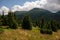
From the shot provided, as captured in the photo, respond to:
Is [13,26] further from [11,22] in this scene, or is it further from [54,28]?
[54,28]

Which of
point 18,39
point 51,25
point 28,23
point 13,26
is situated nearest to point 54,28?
point 51,25

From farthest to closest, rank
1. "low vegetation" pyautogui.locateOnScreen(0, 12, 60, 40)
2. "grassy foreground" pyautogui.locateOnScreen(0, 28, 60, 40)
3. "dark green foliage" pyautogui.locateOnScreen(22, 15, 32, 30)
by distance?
"dark green foliage" pyautogui.locateOnScreen(22, 15, 32, 30) → "low vegetation" pyautogui.locateOnScreen(0, 12, 60, 40) → "grassy foreground" pyautogui.locateOnScreen(0, 28, 60, 40)

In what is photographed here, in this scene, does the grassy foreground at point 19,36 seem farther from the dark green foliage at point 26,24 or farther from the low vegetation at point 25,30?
the dark green foliage at point 26,24

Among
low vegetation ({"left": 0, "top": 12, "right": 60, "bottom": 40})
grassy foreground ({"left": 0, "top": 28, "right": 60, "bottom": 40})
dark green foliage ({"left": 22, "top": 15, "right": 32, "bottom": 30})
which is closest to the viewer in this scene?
grassy foreground ({"left": 0, "top": 28, "right": 60, "bottom": 40})

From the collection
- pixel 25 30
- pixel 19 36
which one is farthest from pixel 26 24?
pixel 19 36

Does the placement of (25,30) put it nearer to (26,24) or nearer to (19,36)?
(19,36)

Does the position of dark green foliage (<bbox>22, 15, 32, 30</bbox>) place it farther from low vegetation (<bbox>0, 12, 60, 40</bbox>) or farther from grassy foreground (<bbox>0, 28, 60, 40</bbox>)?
grassy foreground (<bbox>0, 28, 60, 40</bbox>)

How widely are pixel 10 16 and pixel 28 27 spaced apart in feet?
45.2

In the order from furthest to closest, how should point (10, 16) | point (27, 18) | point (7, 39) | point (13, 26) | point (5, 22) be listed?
point (5, 22)
point (10, 16)
point (27, 18)
point (13, 26)
point (7, 39)

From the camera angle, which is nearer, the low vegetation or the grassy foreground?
the grassy foreground

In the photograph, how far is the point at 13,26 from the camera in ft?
211

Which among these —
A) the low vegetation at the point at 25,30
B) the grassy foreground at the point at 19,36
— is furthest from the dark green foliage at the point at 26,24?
the grassy foreground at the point at 19,36

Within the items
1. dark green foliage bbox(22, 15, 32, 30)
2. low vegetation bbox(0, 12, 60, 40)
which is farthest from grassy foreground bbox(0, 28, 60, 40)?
dark green foliage bbox(22, 15, 32, 30)

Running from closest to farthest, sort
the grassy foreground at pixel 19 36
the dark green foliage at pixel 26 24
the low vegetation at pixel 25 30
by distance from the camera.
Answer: the grassy foreground at pixel 19 36, the low vegetation at pixel 25 30, the dark green foliage at pixel 26 24
